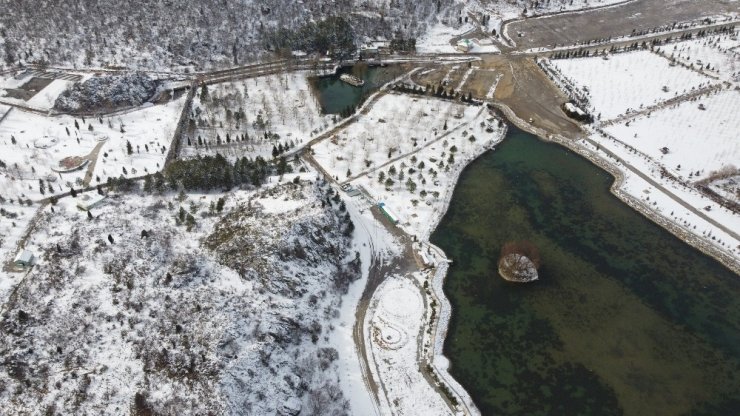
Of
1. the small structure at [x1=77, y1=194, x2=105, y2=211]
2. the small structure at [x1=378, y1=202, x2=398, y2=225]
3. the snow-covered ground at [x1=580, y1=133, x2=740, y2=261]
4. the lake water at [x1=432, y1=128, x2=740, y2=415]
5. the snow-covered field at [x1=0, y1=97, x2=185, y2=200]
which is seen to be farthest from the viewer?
the small structure at [x1=378, y1=202, x2=398, y2=225]

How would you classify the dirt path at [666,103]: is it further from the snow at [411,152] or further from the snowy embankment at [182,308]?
the snowy embankment at [182,308]

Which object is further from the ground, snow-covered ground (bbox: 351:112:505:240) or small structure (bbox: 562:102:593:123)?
small structure (bbox: 562:102:593:123)

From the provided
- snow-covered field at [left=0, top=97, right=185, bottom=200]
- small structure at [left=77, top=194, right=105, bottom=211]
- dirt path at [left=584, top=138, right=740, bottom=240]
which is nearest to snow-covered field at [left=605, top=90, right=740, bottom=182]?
dirt path at [left=584, top=138, right=740, bottom=240]

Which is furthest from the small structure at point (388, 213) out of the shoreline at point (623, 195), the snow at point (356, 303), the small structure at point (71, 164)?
the small structure at point (71, 164)

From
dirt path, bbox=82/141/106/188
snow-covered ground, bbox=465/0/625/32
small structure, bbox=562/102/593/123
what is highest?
snow-covered ground, bbox=465/0/625/32

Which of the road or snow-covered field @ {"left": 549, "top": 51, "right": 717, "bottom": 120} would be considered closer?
the road

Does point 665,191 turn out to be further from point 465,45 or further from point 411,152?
point 465,45

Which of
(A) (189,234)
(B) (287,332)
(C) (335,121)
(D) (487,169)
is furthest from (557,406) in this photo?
(C) (335,121)

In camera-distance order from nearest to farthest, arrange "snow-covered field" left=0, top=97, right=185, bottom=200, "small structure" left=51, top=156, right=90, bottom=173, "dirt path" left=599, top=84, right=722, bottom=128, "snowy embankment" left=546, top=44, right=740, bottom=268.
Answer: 1. "snow-covered field" left=0, top=97, right=185, bottom=200
2. "small structure" left=51, top=156, right=90, bottom=173
3. "snowy embankment" left=546, top=44, right=740, bottom=268
4. "dirt path" left=599, top=84, right=722, bottom=128

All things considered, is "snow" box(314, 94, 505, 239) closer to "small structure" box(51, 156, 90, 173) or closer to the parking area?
"small structure" box(51, 156, 90, 173)
